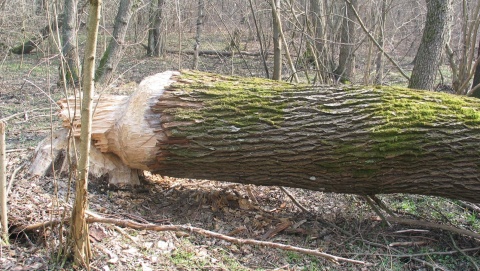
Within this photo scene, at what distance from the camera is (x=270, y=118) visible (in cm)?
399

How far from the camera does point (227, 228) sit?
13.5 feet

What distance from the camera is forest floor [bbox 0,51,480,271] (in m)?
3.21

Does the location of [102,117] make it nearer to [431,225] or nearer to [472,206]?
[431,225]

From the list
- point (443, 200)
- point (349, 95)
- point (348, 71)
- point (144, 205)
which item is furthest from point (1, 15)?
point (443, 200)

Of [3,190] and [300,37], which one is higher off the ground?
[300,37]

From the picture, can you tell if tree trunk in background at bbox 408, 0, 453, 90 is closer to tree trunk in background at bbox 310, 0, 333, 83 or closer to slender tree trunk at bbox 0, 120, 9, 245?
tree trunk in background at bbox 310, 0, 333, 83

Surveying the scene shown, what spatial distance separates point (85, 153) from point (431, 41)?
4.64m

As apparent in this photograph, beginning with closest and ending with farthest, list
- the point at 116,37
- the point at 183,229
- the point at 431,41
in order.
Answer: the point at 183,229 → the point at 431,41 → the point at 116,37

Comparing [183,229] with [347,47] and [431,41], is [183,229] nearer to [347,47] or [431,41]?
[431,41]

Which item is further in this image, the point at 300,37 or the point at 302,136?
the point at 300,37

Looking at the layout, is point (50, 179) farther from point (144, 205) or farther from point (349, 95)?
point (349, 95)

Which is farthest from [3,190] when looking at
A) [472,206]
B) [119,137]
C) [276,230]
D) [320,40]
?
[320,40]

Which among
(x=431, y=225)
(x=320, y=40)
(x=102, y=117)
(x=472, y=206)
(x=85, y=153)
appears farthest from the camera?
(x=320, y=40)

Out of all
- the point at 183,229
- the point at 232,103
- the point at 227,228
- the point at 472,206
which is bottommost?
the point at 227,228
